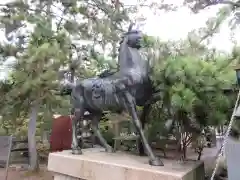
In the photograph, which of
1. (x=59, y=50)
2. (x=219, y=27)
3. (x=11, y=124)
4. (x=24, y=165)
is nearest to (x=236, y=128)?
(x=219, y=27)

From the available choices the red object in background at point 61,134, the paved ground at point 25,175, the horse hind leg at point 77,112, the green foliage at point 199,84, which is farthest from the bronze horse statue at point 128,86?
the paved ground at point 25,175

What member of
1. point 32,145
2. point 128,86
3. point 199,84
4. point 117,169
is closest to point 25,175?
point 32,145

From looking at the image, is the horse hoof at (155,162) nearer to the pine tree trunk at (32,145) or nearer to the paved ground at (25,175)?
the paved ground at (25,175)

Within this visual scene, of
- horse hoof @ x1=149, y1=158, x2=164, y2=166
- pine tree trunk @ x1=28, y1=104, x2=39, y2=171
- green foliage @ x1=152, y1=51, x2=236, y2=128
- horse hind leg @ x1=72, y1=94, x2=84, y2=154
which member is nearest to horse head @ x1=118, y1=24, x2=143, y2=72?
green foliage @ x1=152, y1=51, x2=236, y2=128

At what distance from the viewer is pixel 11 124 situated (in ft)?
25.2

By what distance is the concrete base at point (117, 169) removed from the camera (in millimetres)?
2279

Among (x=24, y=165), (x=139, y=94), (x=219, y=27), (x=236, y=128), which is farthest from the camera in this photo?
(x=24, y=165)

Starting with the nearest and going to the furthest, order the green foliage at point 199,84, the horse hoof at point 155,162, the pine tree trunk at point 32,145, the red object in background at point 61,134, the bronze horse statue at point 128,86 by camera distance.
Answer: the green foliage at point 199,84 < the horse hoof at point 155,162 < the bronze horse statue at point 128,86 < the pine tree trunk at point 32,145 < the red object in background at point 61,134

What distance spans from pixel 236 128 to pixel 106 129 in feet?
17.4

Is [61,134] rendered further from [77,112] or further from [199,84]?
[199,84]

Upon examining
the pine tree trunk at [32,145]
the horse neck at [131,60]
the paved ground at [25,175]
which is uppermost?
the horse neck at [131,60]

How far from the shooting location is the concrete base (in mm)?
2279

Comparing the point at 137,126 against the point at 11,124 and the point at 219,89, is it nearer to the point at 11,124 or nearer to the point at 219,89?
the point at 219,89

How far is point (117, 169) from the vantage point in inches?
102
